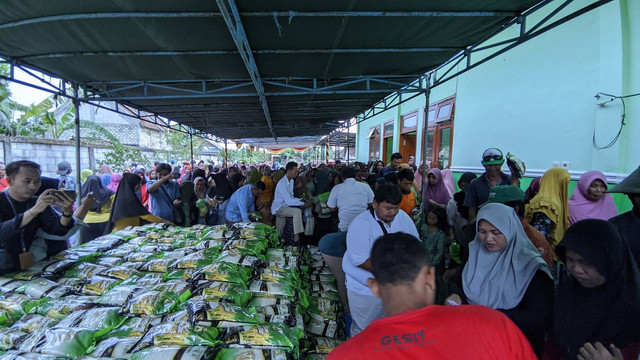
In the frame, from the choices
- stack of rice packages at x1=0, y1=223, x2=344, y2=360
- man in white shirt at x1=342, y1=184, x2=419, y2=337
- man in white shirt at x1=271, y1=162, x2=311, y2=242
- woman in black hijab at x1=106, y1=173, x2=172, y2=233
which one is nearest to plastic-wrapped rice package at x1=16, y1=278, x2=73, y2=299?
stack of rice packages at x1=0, y1=223, x2=344, y2=360

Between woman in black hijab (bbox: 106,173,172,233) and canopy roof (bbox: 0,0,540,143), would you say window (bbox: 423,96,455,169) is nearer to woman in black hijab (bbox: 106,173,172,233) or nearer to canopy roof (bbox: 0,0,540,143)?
canopy roof (bbox: 0,0,540,143)

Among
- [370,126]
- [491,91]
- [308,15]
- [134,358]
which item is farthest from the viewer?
[370,126]

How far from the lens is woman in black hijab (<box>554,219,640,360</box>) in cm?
140

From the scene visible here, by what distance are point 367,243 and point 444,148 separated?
24.4 ft

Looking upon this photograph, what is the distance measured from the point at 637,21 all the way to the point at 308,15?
4721mm

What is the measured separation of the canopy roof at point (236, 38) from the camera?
2746 millimetres

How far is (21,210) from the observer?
2232 mm

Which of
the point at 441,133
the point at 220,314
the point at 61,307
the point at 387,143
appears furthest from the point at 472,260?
the point at 387,143

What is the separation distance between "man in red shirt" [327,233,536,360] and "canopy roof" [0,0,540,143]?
257cm

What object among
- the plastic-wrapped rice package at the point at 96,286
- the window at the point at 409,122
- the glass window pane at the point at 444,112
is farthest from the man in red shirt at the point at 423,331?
the window at the point at 409,122

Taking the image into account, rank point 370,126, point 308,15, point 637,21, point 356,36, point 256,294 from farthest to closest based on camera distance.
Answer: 1. point 370,126
2. point 637,21
3. point 356,36
4. point 308,15
5. point 256,294

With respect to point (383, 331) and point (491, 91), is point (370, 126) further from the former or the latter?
point (383, 331)

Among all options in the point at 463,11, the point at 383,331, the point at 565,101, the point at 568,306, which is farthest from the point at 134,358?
the point at 565,101

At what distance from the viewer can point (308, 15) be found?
2881 millimetres
